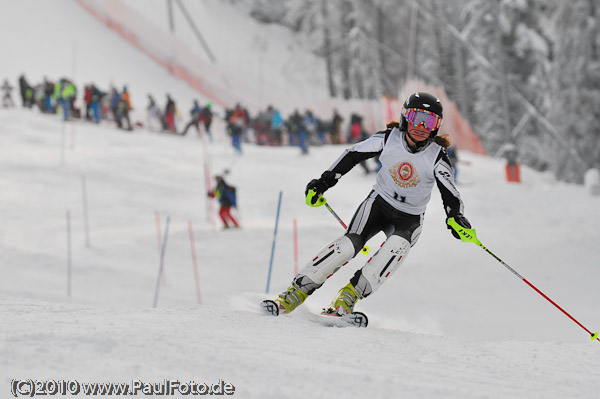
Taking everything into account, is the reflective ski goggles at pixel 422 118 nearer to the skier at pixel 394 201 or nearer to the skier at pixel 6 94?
the skier at pixel 394 201

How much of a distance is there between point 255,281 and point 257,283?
0.15 metres

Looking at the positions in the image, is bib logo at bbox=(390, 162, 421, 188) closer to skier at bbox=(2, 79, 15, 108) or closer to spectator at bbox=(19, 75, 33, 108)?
spectator at bbox=(19, 75, 33, 108)

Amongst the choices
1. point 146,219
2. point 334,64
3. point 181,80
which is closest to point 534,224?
point 146,219

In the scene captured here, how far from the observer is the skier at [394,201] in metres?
4.36

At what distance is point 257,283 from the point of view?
9.91 metres

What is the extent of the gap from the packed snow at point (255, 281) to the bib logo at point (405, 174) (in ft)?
3.27

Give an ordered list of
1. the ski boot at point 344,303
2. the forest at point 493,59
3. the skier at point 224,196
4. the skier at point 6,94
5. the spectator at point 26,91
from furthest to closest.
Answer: the forest at point 493,59 < the skier at point 6,94 < the spectator at point 26,91 < the skier at point 224,196 < the ski boot at point 344,303

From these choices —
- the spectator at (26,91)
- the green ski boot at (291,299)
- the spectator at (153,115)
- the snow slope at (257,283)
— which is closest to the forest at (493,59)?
the snow slope at (257,283)

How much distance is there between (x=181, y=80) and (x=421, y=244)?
80.3 feet

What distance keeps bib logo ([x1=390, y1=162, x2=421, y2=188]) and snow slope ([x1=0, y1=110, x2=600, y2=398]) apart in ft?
3.21

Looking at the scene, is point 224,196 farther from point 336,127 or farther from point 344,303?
point 336,127

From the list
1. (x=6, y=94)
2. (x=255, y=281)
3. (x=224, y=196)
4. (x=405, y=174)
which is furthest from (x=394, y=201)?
(x=6, y=94)

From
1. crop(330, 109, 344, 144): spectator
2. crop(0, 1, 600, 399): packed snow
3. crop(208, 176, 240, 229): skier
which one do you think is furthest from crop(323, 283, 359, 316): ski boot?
crop(330, 109, 344, 144): spectator

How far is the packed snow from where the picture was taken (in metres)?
2.67
